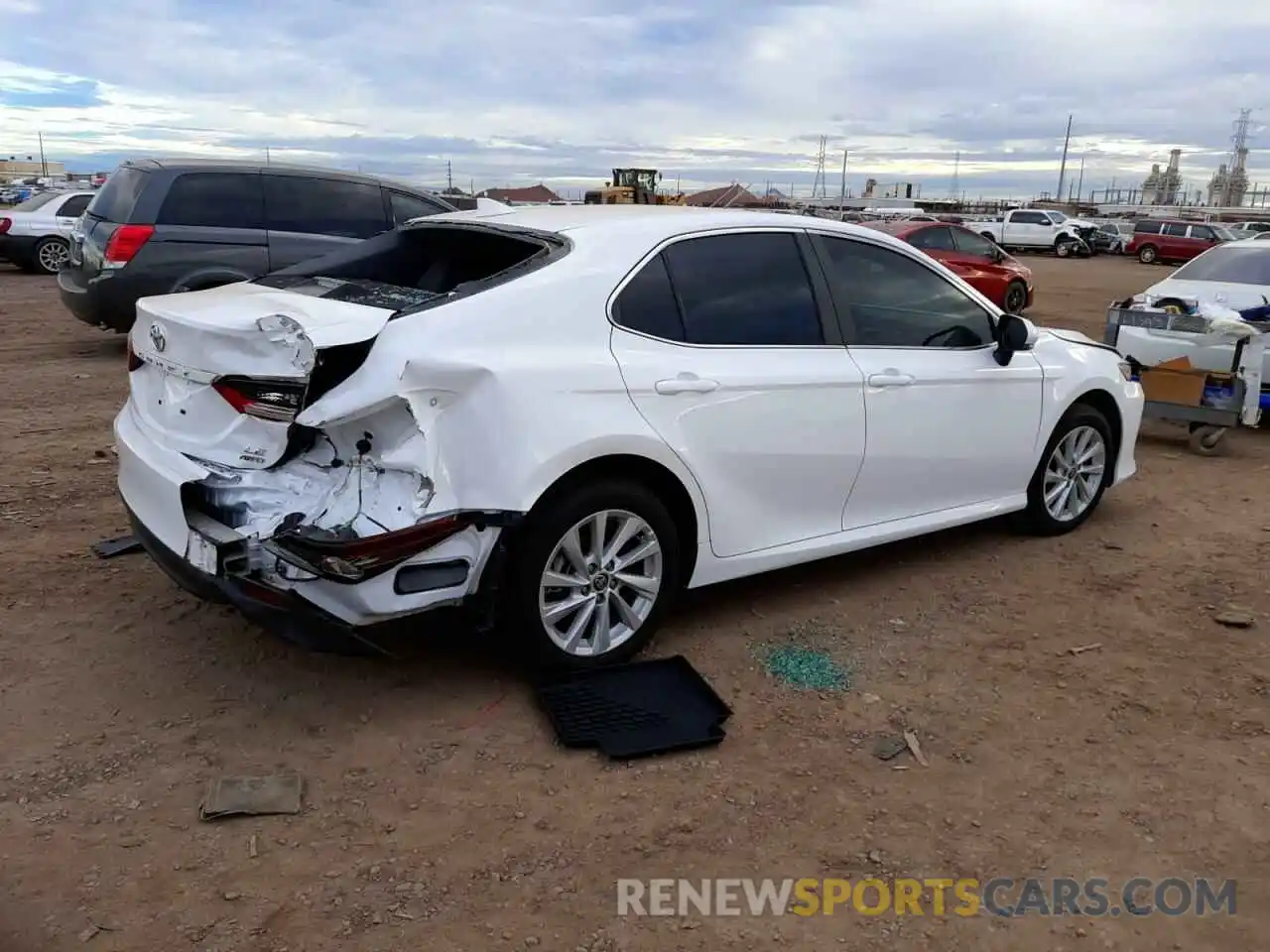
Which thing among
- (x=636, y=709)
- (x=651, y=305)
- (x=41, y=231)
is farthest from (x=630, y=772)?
(x=41, y=231)

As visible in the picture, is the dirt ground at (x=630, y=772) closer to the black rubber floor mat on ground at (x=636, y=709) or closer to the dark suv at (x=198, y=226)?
the black rubber floor mat on ground at (x=636, y=709)

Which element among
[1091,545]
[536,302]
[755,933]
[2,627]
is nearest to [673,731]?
[755,933]

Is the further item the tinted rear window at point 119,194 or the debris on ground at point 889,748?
the tinted rear window at point 119,194

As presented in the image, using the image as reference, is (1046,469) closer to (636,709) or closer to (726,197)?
(636,709)

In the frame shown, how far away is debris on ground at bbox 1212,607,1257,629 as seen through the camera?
464 cm

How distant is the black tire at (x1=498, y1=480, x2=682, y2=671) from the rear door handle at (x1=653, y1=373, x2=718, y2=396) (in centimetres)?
36

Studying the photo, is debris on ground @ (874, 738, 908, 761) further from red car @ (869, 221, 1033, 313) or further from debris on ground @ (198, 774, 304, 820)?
red car @ (869, 221, 1033, 313)

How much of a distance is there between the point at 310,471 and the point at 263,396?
0.29m

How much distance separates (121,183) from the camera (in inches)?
373

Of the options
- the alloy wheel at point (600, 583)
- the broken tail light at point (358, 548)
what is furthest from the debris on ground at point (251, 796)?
the alloy wheel at point (600, 583)

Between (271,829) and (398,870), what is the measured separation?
0.44 m

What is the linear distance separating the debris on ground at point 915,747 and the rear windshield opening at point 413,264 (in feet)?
7.12

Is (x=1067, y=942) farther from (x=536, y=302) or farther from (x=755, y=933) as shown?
(x=536, y=302)

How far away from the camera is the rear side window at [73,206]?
18.8 metres
